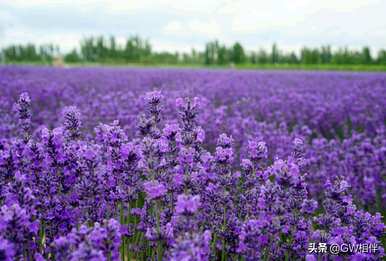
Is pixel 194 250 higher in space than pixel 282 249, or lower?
higher

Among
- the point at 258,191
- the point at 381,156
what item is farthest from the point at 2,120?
the point at 381,156

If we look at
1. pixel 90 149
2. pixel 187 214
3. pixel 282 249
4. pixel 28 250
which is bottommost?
pixel 282 249

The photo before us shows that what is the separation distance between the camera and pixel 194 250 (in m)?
1.38

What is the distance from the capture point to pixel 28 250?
2.13 m

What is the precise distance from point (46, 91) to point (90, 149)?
7321 mm

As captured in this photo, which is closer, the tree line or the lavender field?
the lavender field

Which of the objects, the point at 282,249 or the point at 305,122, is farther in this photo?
the point at 305,122

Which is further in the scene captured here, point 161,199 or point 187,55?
point 187,55

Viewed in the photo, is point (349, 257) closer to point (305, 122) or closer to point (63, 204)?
point (63, 204)

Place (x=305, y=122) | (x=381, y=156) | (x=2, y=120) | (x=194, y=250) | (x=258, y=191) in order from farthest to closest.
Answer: (x=305, y=122)
(x=2, y=120)
(x=381, y=156)
(x=258, y=191)
(x=194, y=250)

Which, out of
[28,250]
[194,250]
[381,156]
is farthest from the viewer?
[381,156]

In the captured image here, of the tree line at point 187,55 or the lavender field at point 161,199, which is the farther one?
the tree line at point 187,55

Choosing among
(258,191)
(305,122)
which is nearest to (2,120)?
(258,191)

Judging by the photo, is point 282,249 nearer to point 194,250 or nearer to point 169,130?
point 169,130
